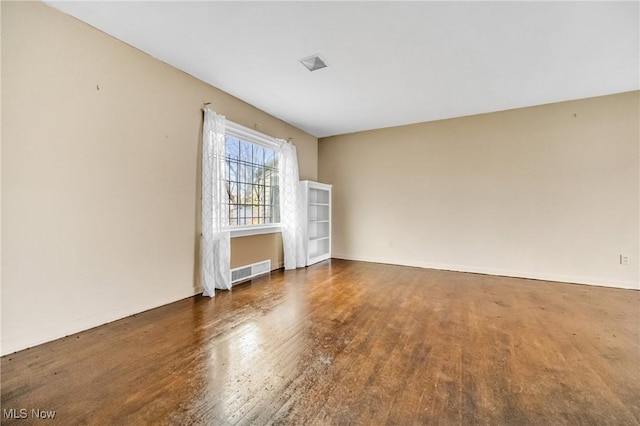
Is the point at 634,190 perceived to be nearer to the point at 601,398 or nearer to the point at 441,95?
the point at 441,95

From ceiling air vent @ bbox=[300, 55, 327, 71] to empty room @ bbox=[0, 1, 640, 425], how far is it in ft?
0.07

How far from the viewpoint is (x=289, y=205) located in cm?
468

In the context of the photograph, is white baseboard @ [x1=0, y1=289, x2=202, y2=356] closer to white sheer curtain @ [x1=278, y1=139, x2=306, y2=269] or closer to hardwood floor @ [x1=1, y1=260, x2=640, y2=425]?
hardwood floor @ [x1=1, y1=260, x2=640, y2=425]

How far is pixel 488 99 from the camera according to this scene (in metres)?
3.84

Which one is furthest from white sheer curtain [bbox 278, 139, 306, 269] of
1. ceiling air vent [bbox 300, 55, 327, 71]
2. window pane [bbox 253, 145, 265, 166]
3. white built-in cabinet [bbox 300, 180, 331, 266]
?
ceiling air vent [bbox 300, 55, 327, 71]

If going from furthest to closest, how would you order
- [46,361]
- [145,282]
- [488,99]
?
[488,99] < [145,282] < [46,361]

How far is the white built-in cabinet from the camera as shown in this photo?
209 inches

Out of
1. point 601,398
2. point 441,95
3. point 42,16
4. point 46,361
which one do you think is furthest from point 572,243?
point 42,16

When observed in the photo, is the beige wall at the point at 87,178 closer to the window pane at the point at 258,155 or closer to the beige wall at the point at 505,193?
the window pane at the point at 258,155

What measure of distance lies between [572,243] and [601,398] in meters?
3.21

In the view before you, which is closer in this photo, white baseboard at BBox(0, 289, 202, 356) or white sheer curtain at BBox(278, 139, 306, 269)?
white baseboard at BBox(0, 289, 202, 356)

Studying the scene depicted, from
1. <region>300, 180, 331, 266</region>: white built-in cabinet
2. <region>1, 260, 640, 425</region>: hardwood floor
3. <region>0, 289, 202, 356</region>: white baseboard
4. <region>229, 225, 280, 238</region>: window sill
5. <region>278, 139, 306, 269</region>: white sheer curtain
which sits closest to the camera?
<region>1, 260, 640, 425</region>: hardwood floor

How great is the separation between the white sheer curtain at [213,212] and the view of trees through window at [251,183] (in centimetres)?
36

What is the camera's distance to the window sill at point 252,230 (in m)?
3.80
